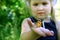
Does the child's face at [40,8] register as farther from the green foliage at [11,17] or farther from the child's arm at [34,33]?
the green foliage at [11,17]

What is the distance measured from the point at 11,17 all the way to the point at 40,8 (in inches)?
48.9

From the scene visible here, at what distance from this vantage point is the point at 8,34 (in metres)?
2.28

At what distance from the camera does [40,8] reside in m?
1.03

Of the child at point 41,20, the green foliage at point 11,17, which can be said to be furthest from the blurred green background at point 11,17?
the child at point 41,20

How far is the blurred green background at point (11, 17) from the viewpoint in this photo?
2217 millimetres

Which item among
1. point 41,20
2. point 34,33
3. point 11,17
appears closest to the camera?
point 34,33

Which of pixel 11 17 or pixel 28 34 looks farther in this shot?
pixel 11 17

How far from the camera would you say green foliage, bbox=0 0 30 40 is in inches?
87.3

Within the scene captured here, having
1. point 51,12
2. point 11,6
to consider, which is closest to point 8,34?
point 11,6

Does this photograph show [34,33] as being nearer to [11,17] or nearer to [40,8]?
[40,8]

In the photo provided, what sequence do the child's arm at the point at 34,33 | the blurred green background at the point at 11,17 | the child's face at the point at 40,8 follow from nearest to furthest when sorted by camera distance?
the child's arm at the point at 34,33 < the child's face at the point at 40,8 < the blurred green background at the point at 11,17

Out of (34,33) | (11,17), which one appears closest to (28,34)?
(34,33)

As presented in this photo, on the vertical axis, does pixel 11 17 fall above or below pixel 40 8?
below

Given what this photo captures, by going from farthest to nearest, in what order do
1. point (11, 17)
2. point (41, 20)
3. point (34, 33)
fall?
point (11, 17), point (41, 20), point (34, 33)
